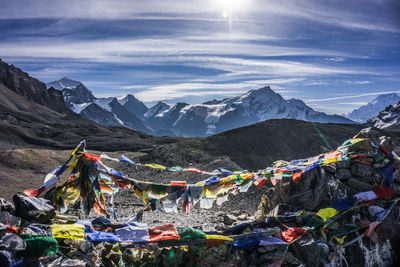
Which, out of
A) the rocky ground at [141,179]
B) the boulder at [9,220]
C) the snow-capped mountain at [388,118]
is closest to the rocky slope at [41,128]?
the rocky ground at [141,179]

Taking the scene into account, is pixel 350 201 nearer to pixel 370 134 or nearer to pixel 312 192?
pixel 312 192

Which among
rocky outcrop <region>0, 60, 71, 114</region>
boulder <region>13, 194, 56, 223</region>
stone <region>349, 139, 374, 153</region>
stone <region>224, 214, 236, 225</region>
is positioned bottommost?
stone <region>224, 214, 236, 225</region>

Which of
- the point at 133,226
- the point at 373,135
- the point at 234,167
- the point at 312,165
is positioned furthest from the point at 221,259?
the point at 234,167

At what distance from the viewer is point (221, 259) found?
27.1 ft

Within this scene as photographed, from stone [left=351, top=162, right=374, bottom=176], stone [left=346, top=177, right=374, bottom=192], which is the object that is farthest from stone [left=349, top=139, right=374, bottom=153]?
stone [left=346, top=177, right=374, bottom=192]

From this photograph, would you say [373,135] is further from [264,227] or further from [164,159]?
[164,159]

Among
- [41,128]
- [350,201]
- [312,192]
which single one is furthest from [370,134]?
[41,128]

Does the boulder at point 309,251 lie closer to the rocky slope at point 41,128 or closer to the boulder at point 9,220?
the boulder at point 9,220

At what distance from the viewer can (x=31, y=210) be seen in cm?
760

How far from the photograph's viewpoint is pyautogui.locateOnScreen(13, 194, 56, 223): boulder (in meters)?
7.54

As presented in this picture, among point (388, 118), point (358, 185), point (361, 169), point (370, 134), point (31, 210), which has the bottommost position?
point (388, 118)

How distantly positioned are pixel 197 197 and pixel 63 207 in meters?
4.54

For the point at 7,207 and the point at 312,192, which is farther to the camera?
the point at 312,192

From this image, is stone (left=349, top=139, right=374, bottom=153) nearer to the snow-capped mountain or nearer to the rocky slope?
the rocky slope
